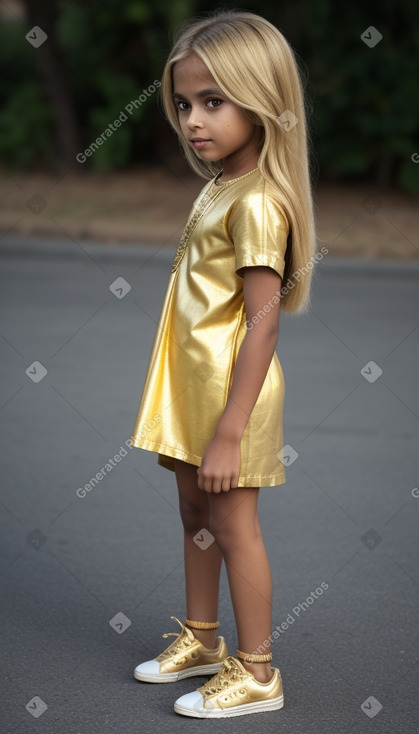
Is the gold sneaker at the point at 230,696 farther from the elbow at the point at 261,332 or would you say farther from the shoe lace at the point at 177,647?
the elbow at the point at 261,332

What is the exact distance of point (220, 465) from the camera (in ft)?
8.75

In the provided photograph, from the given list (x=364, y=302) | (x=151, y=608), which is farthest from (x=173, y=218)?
(x=151, y=608)

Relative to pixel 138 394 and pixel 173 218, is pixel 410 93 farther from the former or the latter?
pixel 138 394

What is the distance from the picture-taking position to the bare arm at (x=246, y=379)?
263 centimetres

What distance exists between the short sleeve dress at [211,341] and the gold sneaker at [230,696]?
0.52 metres

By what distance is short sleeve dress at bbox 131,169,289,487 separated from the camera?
8.71ft

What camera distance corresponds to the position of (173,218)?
13.2 metres

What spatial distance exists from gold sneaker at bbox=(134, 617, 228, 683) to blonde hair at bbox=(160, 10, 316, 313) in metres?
1.09

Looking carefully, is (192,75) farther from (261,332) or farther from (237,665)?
(237,665)

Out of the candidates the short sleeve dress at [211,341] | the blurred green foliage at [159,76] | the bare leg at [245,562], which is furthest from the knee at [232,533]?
the blurred green foliage at [159,76]

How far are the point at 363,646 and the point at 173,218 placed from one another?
10243 mm
